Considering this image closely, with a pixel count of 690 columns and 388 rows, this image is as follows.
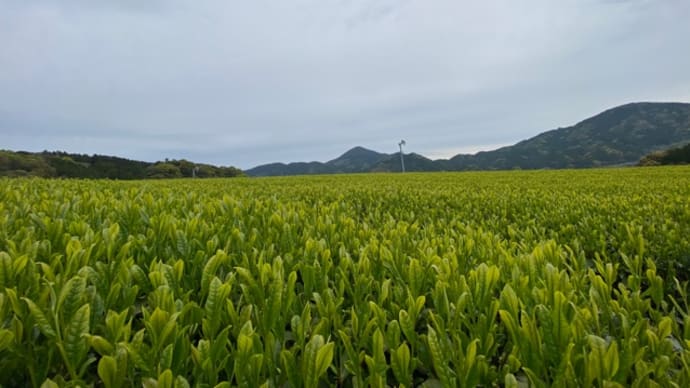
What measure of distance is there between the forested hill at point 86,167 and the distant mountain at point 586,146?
66130 mm

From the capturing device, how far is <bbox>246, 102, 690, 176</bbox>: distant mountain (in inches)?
5221

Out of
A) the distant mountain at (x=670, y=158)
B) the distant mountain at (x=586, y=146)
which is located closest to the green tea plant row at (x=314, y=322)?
the distant mountain at (x=670, y=158)

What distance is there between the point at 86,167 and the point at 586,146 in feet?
562

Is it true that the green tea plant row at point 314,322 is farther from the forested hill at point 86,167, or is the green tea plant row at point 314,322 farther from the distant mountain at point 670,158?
the distant mountain at point 670,158

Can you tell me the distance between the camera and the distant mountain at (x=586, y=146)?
13262 cm

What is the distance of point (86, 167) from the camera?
57344 mm

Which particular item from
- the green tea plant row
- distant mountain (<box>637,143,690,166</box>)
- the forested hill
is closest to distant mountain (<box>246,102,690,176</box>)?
the forested hill

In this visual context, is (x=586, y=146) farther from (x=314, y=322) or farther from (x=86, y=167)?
(x=314, y=322)

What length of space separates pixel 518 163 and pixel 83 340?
162m

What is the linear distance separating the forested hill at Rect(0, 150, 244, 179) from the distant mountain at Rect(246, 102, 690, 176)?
66130 millimetres

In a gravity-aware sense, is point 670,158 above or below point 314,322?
above

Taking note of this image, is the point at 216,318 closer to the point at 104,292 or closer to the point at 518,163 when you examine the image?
the point at 104,292

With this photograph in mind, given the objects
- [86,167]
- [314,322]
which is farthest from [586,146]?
[314,322]

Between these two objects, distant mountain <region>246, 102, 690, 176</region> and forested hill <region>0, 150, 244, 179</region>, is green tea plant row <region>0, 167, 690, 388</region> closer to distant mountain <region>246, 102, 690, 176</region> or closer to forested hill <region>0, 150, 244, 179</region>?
forested hill <region>0, 150, 244, 179</region>
